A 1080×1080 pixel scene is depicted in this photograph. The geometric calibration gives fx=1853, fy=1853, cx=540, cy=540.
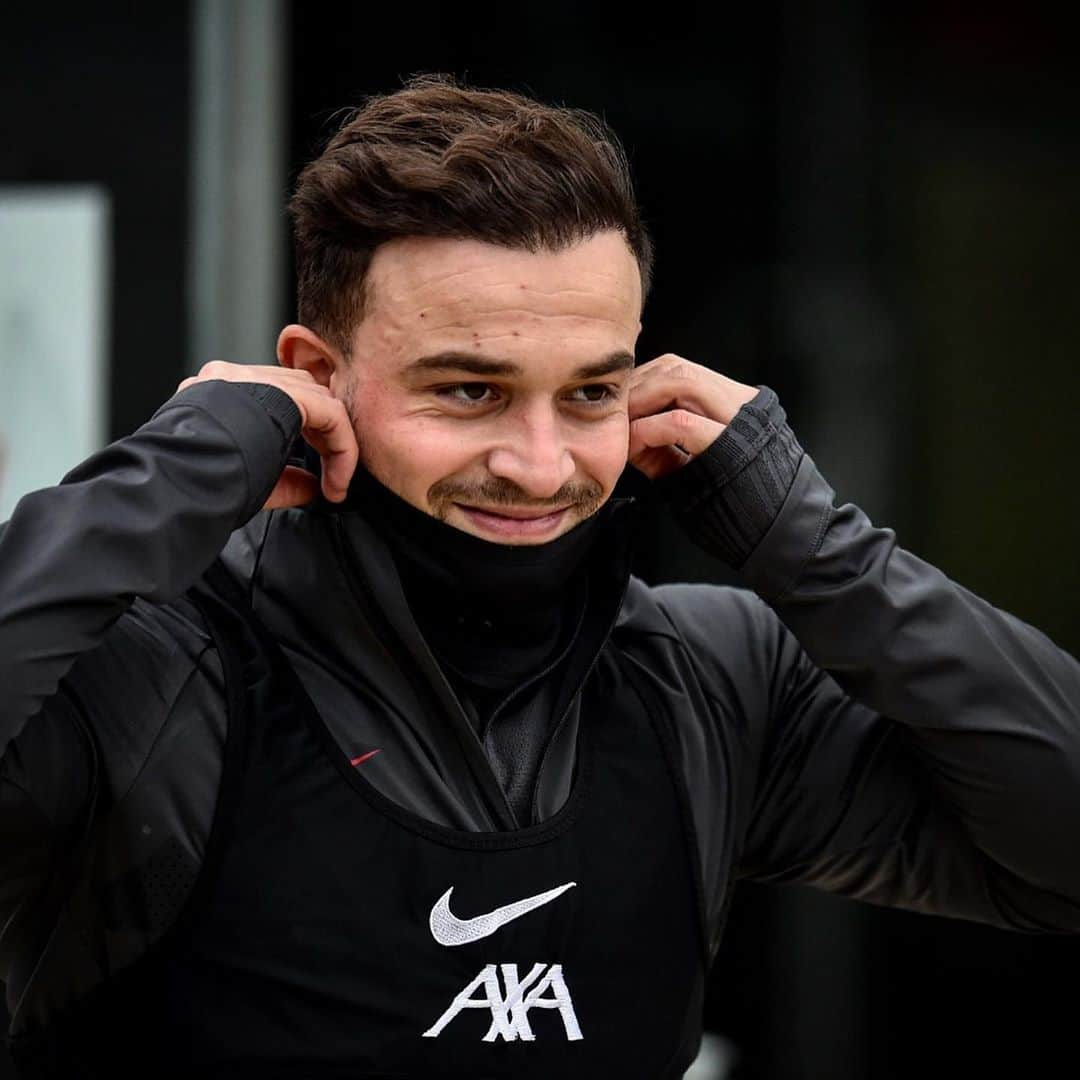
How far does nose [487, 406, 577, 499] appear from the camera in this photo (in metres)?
2.14

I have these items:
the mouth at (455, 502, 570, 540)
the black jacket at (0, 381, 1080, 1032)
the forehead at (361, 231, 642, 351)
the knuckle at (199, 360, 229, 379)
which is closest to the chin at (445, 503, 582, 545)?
the mouth at (455, 502, 570, 540)

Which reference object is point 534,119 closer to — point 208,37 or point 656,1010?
point 656,1010

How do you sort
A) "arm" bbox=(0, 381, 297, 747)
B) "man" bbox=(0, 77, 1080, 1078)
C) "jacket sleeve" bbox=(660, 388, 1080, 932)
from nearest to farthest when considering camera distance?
"arm" bbox=(0, 381, 297, 747), "man" bbox=(0, 77, 1080, 1078), "jacket sleeve" bbox=(660, 388, 1080, 932)

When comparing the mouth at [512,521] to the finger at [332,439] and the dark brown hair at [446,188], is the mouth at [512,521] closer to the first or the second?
the finger at [332,439]

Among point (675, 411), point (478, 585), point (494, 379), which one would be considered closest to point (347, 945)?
point (478, 585)

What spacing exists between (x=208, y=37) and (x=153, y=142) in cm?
30

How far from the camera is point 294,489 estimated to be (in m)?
2.28

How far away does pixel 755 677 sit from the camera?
246 cm

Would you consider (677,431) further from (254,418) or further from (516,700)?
(254,418)

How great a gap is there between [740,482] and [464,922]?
2.06ft

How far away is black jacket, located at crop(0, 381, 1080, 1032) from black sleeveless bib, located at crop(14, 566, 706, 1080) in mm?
36

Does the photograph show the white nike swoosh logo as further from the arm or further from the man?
the arm

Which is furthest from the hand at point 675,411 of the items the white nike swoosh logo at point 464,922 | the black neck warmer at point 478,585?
the white nike swoosh logo at point 464,922

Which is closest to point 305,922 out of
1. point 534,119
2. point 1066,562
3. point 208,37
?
point 534,119
